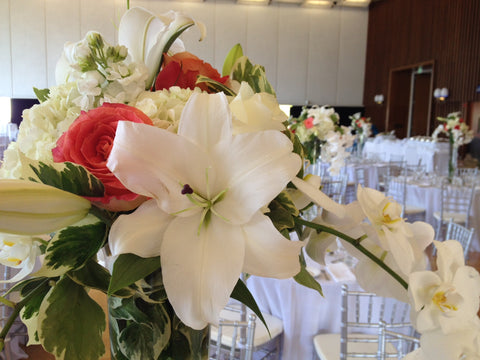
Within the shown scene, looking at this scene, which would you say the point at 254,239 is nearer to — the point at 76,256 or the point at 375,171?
the point at 76,256

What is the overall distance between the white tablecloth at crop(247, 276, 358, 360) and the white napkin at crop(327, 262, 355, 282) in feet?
0.10

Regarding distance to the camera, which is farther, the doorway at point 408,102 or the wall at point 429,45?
the doorway at point 408,102

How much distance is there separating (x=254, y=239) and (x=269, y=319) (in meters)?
2.23

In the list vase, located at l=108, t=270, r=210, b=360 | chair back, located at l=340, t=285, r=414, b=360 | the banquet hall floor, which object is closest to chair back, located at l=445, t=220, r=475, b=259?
chair back, located at l=340, t=285, r=414, b=360

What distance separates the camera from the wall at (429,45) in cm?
1119

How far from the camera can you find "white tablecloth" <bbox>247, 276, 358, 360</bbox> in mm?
2355

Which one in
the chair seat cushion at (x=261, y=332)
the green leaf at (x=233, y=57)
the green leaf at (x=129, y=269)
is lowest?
the chair seat cushion at (x=261, y=332)

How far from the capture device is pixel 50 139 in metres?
0.55

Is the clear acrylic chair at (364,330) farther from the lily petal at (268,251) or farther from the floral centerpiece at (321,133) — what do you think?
the lily petal at (268,251)

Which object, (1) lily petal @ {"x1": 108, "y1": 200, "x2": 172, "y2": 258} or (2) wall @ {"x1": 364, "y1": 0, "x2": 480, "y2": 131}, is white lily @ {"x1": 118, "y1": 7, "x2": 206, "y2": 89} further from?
(2) wall @ {"x1": 364, "y1": 0, "x2": 480, "y2": 131}

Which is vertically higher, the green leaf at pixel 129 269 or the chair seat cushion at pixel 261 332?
the green leaf at pixel 129 269

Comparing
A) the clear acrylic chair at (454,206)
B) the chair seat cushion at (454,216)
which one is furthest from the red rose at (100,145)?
the chair seat cushion at (454,216)

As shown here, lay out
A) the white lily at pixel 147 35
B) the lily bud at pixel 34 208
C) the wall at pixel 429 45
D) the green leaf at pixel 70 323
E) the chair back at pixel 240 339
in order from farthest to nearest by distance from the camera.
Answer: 1. the wall at pixel 429 45
2. the chair back at pixel 240 339
3. the white lily at pixel 147 35
4. the green leaf at pixel 70 323
5. the lily bud at pixel 34 208

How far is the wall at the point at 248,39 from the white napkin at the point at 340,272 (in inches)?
431
